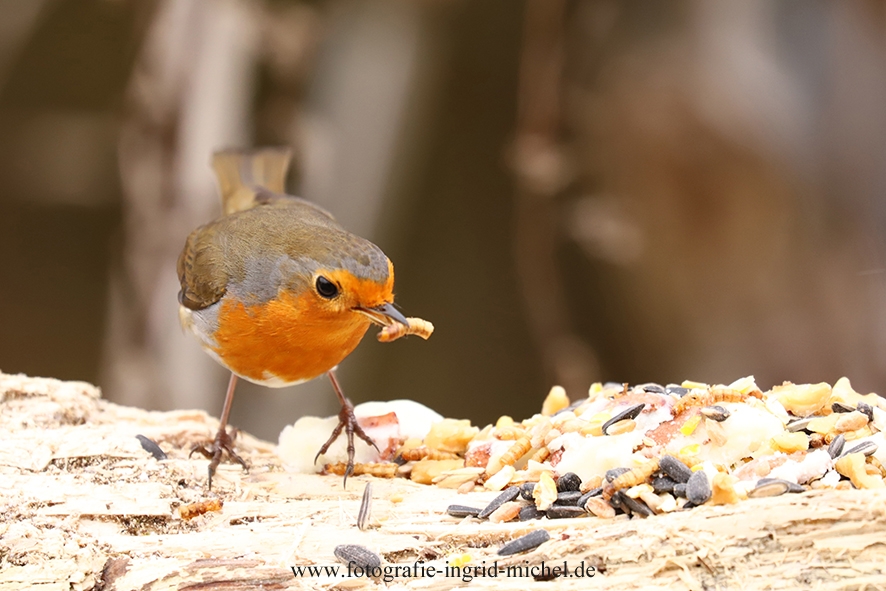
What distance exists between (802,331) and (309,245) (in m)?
2.73

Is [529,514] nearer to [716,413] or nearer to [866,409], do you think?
[716,413]

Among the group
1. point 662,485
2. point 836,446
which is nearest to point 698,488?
point 662,485

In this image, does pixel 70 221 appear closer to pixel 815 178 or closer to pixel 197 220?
pixel 197 220

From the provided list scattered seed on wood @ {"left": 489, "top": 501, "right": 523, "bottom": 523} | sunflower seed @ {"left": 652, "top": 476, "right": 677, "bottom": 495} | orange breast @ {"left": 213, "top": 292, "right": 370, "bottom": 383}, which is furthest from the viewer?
orange breast @ {"left": 213, "top": 292, "right": 370, "bottom": 383}

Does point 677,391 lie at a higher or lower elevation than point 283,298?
lower

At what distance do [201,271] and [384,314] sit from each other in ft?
2.81

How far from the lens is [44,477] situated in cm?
212

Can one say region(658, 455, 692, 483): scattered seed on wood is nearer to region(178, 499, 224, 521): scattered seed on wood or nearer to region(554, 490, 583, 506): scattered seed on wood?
region(554, 490, 583, 506): scattered seed on wood

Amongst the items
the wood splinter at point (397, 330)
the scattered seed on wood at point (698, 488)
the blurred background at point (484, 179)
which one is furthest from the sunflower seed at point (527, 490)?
the blurred background at point (484, 179)

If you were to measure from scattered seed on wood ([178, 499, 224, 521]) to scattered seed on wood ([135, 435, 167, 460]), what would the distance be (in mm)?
316

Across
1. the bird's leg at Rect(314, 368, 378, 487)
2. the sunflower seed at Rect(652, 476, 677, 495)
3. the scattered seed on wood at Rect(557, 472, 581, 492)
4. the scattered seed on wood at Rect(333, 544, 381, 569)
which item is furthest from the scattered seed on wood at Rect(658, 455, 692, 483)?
the bird's leg at Rect(314, 368, 378, 487)

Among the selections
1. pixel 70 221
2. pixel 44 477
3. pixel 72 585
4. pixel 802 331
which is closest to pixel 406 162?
pixel 70 221

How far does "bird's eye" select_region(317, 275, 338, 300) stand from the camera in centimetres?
216

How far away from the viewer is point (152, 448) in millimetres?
2375
